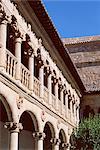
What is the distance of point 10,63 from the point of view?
11711 millimetres

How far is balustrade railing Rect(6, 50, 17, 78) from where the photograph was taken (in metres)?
11.4

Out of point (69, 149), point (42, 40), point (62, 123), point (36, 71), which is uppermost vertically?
point (42, 40)

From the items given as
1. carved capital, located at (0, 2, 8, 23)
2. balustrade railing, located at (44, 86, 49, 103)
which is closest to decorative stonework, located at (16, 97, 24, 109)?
carved capital, located at (0, 2, 8, 23)

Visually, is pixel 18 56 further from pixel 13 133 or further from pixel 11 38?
pixel 13 133

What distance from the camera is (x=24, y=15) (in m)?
13.4

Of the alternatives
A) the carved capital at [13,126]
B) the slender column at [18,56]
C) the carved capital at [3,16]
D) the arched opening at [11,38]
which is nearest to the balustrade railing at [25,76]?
the slender column at [18,56]

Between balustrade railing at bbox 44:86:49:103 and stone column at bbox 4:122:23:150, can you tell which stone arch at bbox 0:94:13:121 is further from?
balustrade railing at bbox 44:86:49:103

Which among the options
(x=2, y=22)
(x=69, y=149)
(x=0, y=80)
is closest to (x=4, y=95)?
(x=0, y=80)

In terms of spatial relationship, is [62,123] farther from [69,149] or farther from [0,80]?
[0,80]

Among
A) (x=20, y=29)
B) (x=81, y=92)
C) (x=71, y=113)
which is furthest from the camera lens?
(x=81, y=92)

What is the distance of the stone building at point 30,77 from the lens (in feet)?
37.1

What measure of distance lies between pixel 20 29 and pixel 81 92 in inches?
586

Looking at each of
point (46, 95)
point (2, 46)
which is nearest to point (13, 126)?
point (2, 46)

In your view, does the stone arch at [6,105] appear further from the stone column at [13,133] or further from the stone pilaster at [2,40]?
the stone pilaster at [2,40]
